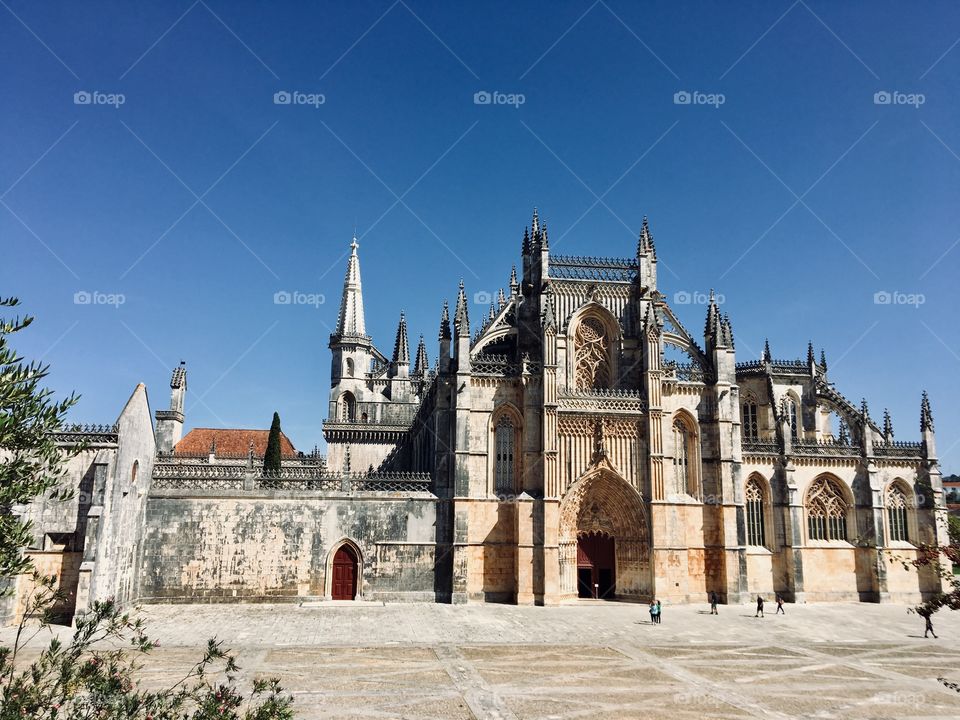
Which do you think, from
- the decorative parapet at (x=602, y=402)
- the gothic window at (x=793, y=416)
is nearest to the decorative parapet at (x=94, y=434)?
the decorative parapet at (x=602, y=402)

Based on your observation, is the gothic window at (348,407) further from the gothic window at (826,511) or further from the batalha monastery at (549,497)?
the gothic window at (826,511)

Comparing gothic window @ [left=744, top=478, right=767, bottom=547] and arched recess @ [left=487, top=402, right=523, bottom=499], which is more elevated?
arched recess @ [left=487, top=402, right=523, bottom=499]

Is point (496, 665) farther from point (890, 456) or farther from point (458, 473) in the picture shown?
point (890, 456)

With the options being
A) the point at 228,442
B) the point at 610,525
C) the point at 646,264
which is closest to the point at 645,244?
the point at 646,264

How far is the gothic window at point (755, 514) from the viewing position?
40.2 m

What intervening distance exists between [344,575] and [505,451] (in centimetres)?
1015

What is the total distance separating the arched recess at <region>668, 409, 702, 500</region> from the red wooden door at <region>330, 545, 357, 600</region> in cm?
1720

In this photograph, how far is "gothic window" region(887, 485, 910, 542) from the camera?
137 ft

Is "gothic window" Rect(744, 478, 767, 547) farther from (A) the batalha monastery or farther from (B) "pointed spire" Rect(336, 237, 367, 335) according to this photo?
(B) "pointed spire" Rect(336, 237, 367, 335)

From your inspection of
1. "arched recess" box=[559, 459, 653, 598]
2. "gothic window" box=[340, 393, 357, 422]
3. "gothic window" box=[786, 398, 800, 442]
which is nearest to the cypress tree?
"gothic window" box=[340, 393, 357, 422]

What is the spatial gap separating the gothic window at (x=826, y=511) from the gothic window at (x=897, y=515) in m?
3.00

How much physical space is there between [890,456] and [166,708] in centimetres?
4454

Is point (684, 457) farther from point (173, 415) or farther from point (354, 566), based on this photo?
point (173, 415)

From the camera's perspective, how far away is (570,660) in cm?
2231
